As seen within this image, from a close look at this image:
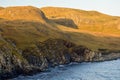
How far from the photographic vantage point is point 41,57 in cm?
14850

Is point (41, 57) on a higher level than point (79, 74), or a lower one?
higher

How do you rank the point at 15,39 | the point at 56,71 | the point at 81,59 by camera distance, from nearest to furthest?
1. the point at 56,71
2. the point at 15,39
3. the point at 81,59

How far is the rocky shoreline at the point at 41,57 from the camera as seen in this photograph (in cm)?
12238

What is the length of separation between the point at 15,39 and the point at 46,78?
142 ft

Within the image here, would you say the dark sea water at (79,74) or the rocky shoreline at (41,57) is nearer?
the rocky shoreline at (41,57)

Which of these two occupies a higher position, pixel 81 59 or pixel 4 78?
pixel 4 78

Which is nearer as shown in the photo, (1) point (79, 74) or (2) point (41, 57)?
(1) point (79, 74)

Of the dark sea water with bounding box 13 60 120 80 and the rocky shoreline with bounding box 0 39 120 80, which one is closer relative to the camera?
the rocky shoreline with bounding box 0 39 120 80

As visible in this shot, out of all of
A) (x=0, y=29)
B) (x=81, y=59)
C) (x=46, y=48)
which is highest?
(x=0, y=29)

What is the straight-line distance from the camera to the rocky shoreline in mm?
122375

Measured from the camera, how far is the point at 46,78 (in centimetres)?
12325

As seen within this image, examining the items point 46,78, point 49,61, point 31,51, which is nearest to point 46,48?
point 49,61

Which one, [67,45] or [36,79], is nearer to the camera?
[36,79]

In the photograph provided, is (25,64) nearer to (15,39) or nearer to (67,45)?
(15,39)
